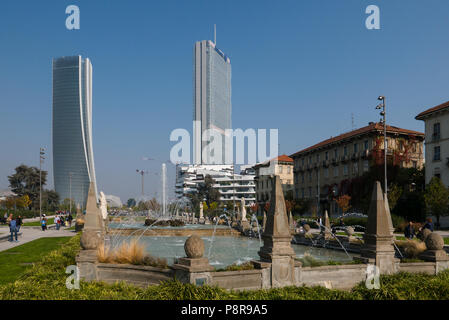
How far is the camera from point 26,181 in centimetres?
10462

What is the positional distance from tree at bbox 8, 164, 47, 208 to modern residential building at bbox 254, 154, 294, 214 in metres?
59.4

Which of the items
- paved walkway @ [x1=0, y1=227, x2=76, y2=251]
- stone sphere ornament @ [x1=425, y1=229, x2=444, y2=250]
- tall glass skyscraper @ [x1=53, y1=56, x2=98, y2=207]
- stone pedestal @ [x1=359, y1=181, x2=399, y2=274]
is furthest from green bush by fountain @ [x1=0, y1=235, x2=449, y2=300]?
tall glass skyscraper @ [x1=53, y1=56, x2=98, y2=207]

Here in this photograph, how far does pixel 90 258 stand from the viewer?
10.9 meters

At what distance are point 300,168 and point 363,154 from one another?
20.7 metres

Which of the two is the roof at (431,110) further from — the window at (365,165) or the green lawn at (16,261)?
the green lawn at (16,261)

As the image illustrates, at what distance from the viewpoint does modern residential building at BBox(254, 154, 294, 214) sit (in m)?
90.0

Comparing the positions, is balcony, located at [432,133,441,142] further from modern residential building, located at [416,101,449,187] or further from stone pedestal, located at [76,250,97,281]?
stone pedestal, located at [76,250,97,281]

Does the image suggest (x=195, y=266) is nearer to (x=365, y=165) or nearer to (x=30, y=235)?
(x=30, y=235)

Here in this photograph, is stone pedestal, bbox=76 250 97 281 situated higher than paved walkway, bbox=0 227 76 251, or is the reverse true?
stone pedestal, bbox=76 250 97 281

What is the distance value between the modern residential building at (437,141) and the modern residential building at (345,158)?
21.4 ft

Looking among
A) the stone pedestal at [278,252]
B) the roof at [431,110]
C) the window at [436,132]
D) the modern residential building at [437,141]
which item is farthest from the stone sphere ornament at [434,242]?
the window at [436,132]

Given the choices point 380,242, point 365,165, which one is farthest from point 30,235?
point 365,165
